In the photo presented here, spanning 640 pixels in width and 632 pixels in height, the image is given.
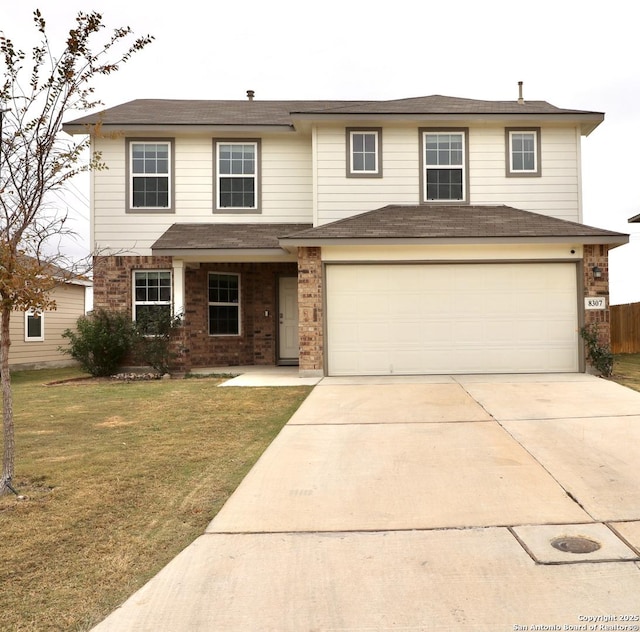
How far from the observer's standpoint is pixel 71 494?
462 centimetres

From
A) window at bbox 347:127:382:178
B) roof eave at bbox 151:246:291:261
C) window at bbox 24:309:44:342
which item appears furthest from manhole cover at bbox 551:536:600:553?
window at bbox 24:309:44:342

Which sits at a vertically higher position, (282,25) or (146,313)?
(282,25)

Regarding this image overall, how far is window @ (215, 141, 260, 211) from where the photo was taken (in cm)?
1366

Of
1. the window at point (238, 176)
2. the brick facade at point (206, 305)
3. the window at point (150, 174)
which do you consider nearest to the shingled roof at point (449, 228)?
the window at point (238, 176)

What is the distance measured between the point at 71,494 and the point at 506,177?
1140cm

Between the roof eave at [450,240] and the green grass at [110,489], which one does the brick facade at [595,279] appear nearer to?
the roof eave at [450,240]

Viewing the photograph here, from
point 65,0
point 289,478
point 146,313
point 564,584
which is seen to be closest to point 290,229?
point 146,313

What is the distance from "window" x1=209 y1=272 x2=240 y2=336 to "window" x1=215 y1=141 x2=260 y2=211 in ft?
6.01

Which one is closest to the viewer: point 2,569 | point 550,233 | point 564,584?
point 564,584

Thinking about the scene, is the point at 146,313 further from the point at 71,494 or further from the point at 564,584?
the point at 564,584

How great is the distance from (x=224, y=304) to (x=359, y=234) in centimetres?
463

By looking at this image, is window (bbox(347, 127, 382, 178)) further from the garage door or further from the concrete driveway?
the concrete driveway

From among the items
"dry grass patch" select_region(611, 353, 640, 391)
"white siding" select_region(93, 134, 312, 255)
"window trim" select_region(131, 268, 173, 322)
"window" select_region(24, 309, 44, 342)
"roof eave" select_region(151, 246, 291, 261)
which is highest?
"white siding" select_region(93, 134, 312, 255)

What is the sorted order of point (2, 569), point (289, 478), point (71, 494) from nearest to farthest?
point (2, 569), point (71, 494), point (289, 478)
